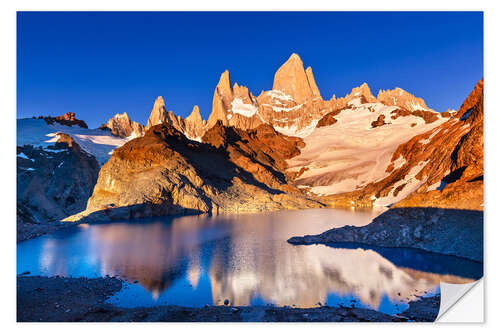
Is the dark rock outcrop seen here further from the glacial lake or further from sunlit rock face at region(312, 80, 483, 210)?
sunlit rock face at region(312, 80, 483, 210)

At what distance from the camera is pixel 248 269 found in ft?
51.8

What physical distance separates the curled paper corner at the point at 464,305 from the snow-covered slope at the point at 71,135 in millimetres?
70103

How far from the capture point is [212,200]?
54.0 meters

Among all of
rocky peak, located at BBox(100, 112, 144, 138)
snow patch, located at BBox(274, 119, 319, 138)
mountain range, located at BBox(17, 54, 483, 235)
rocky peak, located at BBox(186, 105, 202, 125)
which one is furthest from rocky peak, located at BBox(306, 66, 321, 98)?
rocky peak, located at BBox(100, 112, 144, 138)

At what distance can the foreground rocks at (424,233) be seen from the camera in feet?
53.4

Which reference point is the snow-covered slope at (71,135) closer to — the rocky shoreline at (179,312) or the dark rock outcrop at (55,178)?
the dark rock outcrop at (55,178)

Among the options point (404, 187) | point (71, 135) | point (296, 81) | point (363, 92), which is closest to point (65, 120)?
point (71, 135)

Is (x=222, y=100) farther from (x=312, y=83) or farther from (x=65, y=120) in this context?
(x=65, y=120)

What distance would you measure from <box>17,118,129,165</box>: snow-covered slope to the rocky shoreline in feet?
202

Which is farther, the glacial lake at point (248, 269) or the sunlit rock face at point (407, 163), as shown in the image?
the sunlit rock face at point (407, 163)

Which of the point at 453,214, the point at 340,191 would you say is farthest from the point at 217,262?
the point at 340,191

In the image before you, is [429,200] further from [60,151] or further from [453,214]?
[60,151]

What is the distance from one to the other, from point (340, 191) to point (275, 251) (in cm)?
6207

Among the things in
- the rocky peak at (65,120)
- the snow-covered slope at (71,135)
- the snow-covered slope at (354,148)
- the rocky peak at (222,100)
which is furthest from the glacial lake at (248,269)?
the rocky peak at (222,100)
